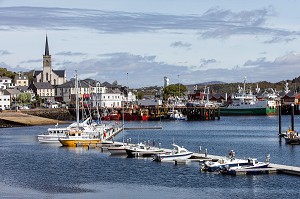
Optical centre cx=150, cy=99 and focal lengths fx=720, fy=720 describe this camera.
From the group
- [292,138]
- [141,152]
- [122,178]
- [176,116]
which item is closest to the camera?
[122,178]

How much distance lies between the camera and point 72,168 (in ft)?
206

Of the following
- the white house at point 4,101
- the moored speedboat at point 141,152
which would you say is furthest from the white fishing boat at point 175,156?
the white house at point 4,101

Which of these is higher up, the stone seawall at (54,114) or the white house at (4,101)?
the white house at (4,101)

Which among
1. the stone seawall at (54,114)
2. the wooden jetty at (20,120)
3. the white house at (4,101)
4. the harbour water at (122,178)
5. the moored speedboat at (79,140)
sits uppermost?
the white house at (4,101)

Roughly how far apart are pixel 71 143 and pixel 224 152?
19130 millimetres

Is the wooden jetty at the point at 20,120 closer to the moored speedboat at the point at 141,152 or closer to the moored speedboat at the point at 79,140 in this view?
the moored speedboat at the point at 79,140

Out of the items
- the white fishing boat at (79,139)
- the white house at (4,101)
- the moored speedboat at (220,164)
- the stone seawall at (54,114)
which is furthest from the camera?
the white house at (4,101)

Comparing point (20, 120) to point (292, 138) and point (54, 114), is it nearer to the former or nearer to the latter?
point (54, 114)

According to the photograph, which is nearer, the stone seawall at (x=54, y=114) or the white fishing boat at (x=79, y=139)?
the white fishing boat at (x=79, y=139)

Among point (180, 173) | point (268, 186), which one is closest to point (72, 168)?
point (180, 173)

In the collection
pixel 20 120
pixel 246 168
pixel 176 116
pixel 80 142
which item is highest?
pixel 176 116

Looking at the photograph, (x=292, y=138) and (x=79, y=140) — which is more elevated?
(x=292, y=138)

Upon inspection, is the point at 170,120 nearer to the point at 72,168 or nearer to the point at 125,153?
the point at 125,153

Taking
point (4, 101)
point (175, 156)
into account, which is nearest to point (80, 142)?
point (175, 156)
